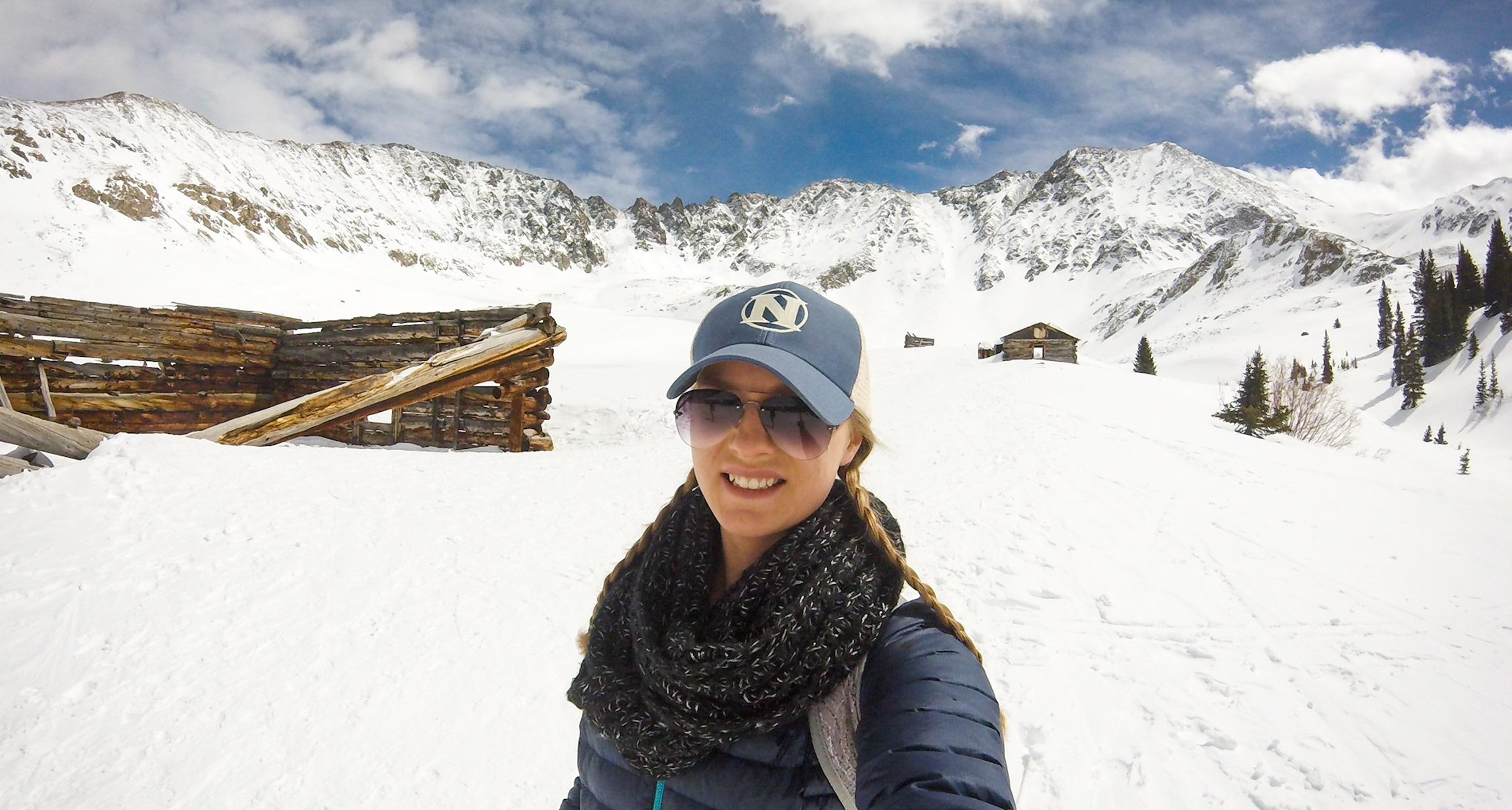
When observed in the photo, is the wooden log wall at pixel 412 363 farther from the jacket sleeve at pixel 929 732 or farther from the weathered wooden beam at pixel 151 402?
the jacket sleeve at pixel 929 732

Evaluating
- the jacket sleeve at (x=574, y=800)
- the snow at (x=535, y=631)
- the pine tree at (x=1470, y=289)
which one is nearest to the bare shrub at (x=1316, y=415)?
the snow at (x=535, y=631)

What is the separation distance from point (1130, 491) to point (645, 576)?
983cm

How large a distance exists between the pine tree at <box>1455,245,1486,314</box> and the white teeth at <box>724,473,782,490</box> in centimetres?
9829

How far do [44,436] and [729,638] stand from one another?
7.91 meters

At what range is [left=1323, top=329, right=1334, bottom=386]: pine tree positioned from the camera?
6012cm

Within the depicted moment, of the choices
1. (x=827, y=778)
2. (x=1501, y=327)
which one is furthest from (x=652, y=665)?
(x=1501, y=327)

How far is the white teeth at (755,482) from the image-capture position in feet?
4.89

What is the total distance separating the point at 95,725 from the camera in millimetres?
3541

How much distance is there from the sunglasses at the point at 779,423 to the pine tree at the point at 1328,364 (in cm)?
7495

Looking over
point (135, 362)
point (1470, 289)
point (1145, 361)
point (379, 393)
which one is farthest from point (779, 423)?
point (1470, 289)

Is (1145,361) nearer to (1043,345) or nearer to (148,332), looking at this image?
(1043,345)

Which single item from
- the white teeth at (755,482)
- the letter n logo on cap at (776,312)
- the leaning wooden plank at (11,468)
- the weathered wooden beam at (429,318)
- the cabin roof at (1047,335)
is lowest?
the leaning wooden plank at (11,468)

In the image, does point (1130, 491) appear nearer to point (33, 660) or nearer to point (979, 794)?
point (979, 794)

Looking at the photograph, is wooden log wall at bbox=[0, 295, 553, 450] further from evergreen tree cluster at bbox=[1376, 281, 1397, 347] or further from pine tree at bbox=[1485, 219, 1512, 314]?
evergreen tree cluster at bbox=[1376, 281, 1397, 347]
